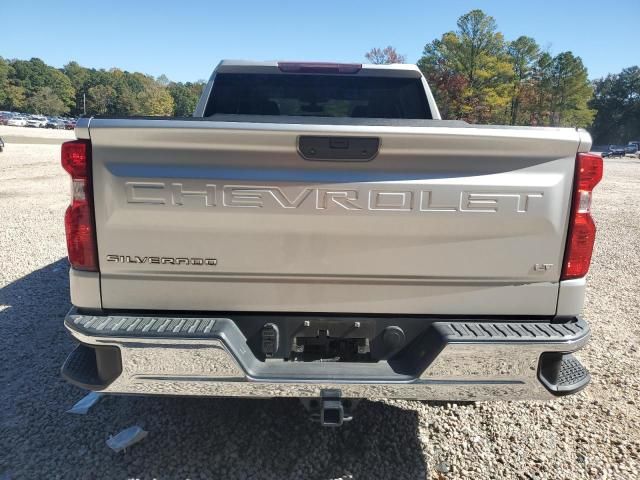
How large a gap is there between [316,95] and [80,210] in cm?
264

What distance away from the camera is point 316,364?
233cm

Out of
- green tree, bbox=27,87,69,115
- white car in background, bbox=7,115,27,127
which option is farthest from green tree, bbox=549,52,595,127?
green tree, bbox=27,87,69,115

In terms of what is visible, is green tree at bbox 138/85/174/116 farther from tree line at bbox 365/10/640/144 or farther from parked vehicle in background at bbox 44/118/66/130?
tree line at bbox 365/10/640/144

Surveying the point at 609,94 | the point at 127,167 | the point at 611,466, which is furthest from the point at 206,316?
the point at 609,94

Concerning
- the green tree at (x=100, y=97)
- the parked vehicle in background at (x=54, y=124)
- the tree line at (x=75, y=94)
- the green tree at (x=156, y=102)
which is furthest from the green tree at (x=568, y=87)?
the green tree at (x=100, y=97)

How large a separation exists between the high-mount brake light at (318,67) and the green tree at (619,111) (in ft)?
358

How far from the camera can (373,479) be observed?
8.71 ft

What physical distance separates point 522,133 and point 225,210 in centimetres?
136

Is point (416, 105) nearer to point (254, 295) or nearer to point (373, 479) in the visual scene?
point (254, 295)

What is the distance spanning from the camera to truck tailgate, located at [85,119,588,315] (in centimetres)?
214

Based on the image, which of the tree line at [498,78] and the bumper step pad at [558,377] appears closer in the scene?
the bumper step pad at [558,377]

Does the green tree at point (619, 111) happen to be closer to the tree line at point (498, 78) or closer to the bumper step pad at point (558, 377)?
the tree line at point (498, 78)

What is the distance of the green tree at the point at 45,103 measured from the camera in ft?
344

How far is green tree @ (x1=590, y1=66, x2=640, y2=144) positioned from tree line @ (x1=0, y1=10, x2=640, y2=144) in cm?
17
